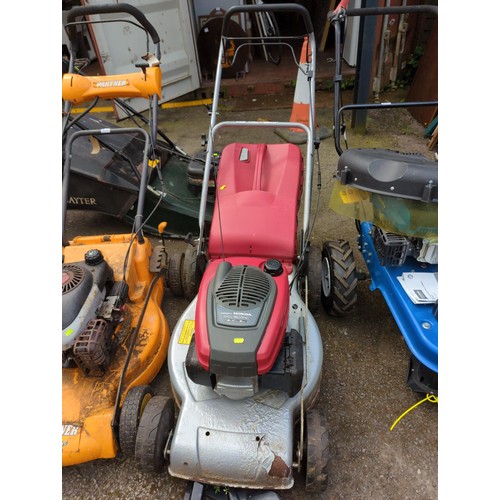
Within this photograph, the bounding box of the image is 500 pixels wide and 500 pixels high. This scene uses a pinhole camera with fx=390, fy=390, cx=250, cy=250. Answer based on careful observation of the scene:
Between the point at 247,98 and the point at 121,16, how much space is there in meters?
1.87

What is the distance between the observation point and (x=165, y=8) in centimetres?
480

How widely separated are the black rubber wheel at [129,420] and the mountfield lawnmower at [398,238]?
1.16 m

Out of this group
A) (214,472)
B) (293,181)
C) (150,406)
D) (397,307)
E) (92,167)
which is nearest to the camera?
(214,472)

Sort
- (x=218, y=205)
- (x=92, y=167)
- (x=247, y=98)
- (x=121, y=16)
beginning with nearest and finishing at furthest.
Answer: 1. (x=218, y=205)
2. (x=92, y=167)
3. (x=121, y=16)
4. (x=247, y=98)

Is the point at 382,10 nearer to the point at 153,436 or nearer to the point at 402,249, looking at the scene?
the point at 402,249

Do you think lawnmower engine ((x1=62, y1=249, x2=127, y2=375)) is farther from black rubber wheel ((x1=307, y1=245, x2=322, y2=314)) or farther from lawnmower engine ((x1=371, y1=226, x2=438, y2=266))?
lawnmower engine ((x1=371, y1=226, x2=438, y2=266))

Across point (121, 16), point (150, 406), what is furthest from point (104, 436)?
point (121, 16)

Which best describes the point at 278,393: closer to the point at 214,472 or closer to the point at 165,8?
the point at 214,472

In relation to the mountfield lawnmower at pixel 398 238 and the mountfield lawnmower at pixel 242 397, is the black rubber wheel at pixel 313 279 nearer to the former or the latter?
the mountfield lawnmower at pixel 398 238

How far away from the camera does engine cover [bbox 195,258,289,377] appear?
4.36 feet

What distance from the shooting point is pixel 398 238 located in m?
1.97

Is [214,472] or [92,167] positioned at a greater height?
[92,167]

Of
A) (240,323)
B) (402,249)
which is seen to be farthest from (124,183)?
(402,249)

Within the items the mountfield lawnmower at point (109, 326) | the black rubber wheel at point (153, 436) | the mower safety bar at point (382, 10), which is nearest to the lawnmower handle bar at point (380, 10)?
the mower safety bar at point (382, 10)
